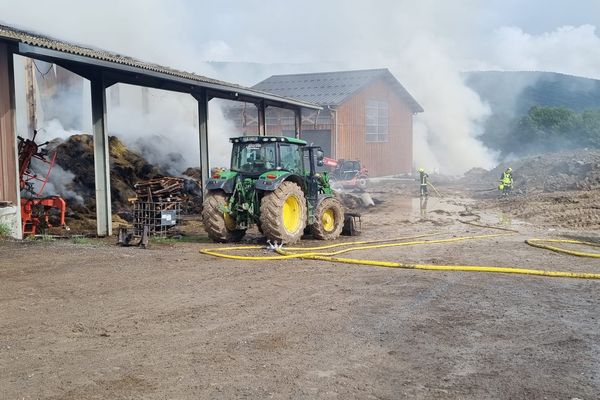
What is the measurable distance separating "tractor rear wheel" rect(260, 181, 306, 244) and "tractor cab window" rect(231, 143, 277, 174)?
68cm

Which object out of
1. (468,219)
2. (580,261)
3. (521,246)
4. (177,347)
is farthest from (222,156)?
(177,347)

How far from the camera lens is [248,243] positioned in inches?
477

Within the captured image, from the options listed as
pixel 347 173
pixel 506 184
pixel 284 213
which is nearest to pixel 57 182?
pixel 284 213

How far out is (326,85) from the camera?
35.3m

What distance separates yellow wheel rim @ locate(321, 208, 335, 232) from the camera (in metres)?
12.9

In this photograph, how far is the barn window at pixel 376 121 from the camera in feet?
117

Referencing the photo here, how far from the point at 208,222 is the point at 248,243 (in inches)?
38.6

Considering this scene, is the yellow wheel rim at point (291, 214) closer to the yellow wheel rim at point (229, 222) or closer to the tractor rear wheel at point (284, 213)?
the tractor rear wheel at point (284, 213)

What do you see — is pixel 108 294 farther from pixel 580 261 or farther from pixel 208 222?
pixel 580 261

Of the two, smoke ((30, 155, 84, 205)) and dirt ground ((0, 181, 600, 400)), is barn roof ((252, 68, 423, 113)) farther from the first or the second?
dirt ground ((0, 181, 600, 400))

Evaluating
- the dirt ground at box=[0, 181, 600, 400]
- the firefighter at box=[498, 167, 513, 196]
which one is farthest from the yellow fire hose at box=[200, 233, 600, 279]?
the firefighter at box=[498, 167, 513, 196]

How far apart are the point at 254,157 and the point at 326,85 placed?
24220mm

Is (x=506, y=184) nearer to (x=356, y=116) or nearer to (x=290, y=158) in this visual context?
(x=356, y=116)

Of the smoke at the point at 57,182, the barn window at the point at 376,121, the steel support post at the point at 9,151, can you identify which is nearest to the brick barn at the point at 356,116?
the barn window at the point at 376,121
